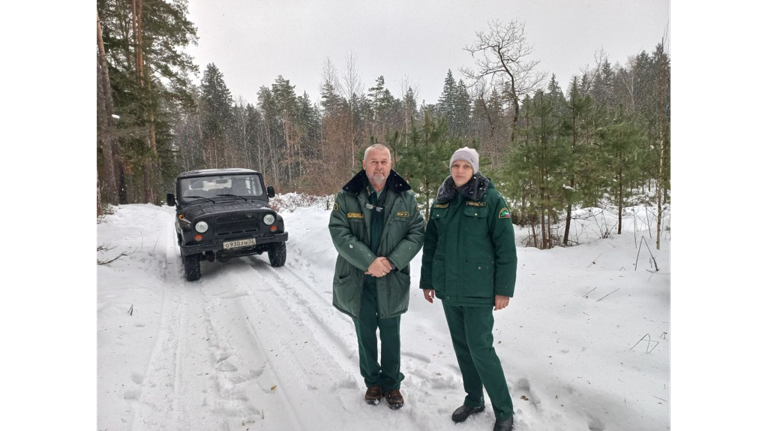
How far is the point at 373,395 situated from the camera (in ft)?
9.03

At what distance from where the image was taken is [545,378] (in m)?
3.03

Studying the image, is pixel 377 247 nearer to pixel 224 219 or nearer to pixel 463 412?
pixel 463 412

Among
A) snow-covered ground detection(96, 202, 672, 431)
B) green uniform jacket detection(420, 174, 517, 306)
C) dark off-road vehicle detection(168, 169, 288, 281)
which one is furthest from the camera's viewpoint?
dark off-road vehicle detection(168, 169, 288, 281)

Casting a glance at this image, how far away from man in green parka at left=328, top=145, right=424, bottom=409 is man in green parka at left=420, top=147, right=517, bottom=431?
0.33 meters

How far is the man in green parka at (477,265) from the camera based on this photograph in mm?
2293

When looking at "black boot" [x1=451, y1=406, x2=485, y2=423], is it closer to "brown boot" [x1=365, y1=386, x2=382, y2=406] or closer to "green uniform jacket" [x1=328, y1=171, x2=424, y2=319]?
"brown boot" [x1=365, y1=386, x2=382, y2=406]

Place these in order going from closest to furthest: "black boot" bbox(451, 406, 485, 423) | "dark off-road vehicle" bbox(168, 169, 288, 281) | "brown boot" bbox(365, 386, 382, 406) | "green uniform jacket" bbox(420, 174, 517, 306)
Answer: "green uniform jacket" bbox(420, 174, 517, 306) → "black boot" bbox(451, 406, 485, 423) → "brown boot" bbox(365, 386, 382, 406) → "dark off-road vehicle" bbox(168, 169, 288, 281)

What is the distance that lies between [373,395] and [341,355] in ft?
2.86

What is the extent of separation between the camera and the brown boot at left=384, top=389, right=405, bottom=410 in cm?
269

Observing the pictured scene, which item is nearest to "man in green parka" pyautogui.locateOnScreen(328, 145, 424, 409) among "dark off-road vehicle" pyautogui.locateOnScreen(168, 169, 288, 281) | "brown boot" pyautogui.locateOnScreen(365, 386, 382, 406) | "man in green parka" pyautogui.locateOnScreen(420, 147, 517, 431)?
"brown boot" pyautogui.locateOnScreen(365, 386, 382, 406)

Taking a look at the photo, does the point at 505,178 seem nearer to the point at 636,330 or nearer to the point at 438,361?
the point at 636,330

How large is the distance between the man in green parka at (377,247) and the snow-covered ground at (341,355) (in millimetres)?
358

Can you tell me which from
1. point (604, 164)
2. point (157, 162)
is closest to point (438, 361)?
point (604, 164)
